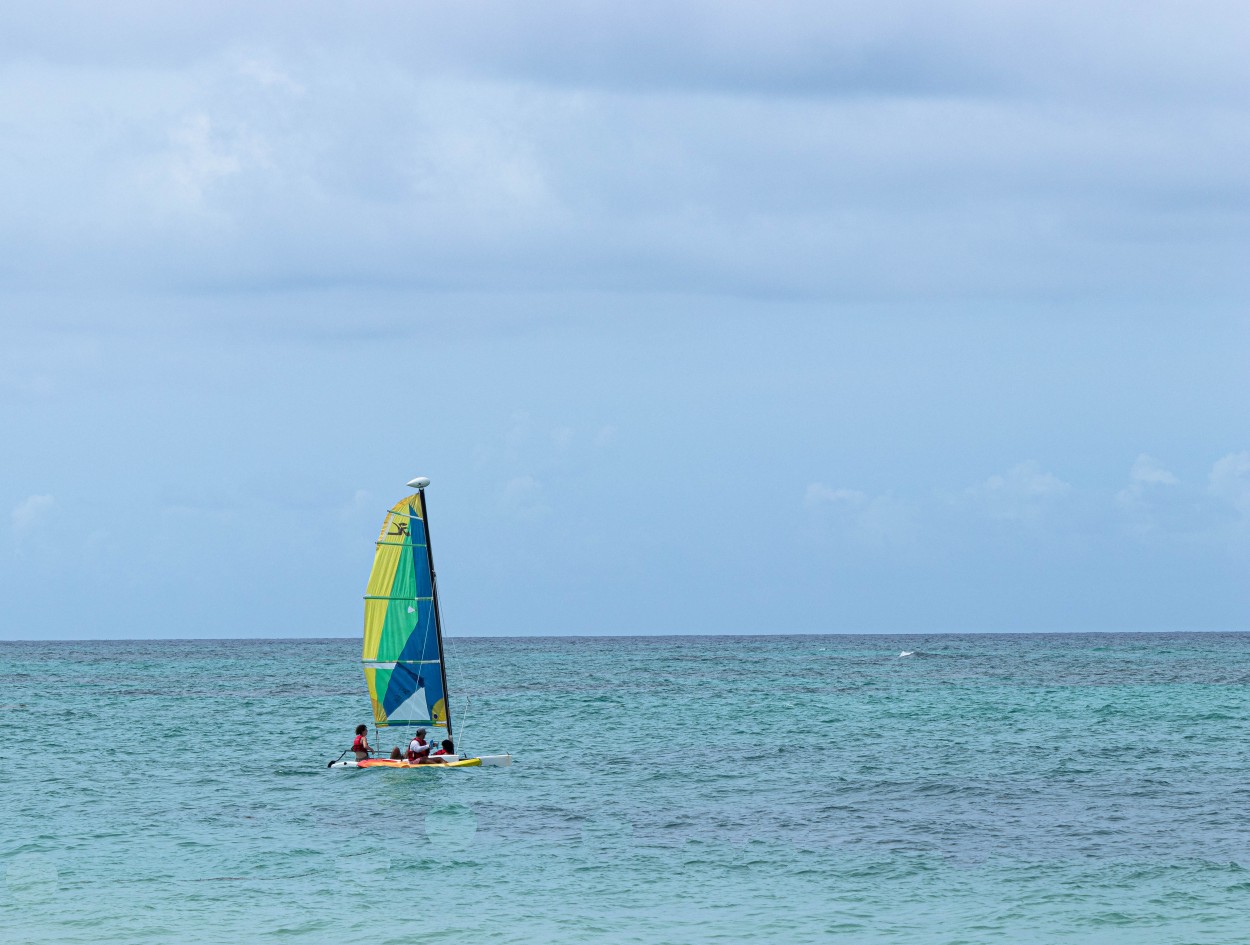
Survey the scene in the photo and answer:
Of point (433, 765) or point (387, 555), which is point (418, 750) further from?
point (387, 555)

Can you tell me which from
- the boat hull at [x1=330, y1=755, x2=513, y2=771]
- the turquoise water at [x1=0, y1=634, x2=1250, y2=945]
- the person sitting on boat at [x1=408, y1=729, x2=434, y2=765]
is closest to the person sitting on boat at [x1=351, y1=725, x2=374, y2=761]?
the boat hull at [x1=330, y1=755, x2=513, y2=771]

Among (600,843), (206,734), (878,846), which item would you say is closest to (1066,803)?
(878,846)

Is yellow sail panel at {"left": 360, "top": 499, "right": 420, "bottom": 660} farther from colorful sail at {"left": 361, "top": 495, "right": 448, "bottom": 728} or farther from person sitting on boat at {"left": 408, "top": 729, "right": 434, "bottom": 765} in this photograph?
person sitting on boat at {"left": 408, "top": 729, "right": 434, "bottom": 765}

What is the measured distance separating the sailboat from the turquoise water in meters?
2.39

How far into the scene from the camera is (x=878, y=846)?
113 feet

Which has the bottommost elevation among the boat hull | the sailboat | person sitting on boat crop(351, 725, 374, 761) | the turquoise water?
the turquoise water

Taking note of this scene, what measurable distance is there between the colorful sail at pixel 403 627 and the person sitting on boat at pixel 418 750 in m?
1.63

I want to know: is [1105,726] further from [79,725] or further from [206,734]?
[79,725]

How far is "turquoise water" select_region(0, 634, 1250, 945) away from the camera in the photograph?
1083 inches

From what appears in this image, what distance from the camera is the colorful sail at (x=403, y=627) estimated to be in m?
48.2

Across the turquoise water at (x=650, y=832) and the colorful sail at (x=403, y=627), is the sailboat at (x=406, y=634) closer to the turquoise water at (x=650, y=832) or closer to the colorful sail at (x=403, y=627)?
the colorful sail at (x=403, y=627)

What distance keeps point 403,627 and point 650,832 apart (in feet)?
49.2

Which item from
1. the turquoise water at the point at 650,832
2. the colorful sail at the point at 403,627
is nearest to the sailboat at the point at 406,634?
the colorful sail at the point at 403,627

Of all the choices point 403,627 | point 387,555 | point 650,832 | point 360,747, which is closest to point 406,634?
point 403,627
